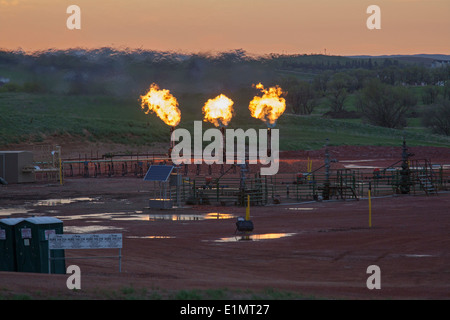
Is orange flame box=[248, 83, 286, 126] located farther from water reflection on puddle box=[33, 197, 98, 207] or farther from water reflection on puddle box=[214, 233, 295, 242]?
water reflection on puddle box=[214, 233, 295, 242]

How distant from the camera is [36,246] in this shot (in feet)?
55.2

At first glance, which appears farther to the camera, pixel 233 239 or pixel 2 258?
pixel 233 239

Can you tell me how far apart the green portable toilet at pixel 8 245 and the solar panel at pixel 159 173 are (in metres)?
15.4

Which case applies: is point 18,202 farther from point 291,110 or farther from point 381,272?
point 291,110

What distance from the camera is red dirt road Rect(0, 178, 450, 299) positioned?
1478 centimetres

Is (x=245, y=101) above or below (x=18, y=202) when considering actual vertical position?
above

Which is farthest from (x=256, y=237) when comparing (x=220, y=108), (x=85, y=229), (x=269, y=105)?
(x=220, y=108)

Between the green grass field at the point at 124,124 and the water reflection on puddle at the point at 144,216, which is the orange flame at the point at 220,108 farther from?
the green grass field at the point at 124,124

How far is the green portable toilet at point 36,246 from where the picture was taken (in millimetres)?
16797

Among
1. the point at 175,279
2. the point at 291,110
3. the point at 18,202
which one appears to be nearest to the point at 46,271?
the point at 175,279

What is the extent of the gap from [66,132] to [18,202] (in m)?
48.5

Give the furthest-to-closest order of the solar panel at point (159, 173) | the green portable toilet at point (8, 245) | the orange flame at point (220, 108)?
the orange flame at point (220, 108), the solar panel at point (159, 173), the green portable toilet at point (8, 245)

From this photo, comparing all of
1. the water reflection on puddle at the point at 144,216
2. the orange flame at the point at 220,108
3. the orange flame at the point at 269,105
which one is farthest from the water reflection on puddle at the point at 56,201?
the orange flame at the point at 269,105
